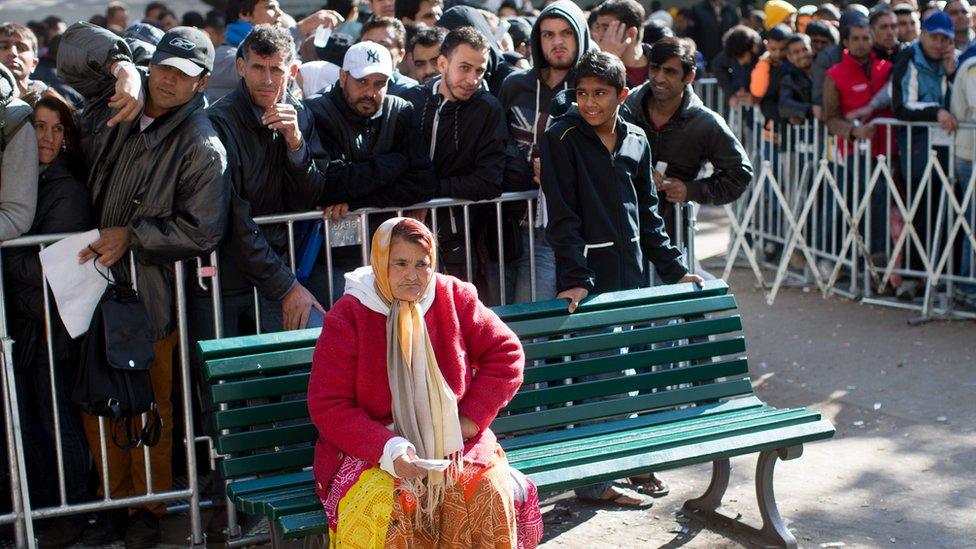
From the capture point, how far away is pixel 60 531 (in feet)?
18.4

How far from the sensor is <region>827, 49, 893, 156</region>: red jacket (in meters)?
10.3

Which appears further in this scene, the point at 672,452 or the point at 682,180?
the point at 682,180

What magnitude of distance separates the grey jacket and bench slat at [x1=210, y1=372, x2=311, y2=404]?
107 cm

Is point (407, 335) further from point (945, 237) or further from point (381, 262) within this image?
point (945, 237)

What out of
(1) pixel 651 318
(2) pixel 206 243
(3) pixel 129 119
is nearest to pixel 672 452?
(1) pixel 651 318

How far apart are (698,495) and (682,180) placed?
1.54 m

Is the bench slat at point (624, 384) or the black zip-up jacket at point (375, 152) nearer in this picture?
the bench slat at point (624, 384)

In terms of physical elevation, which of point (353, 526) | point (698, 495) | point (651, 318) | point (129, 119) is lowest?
point (698, 495)

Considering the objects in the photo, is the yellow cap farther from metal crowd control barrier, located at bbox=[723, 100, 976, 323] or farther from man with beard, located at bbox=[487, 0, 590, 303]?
man with beard, located at bbox=[487, 0, 590, 303]

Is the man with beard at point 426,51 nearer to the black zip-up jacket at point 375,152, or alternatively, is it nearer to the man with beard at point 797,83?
the black zip-up jacket at point 375,152

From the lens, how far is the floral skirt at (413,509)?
444cm

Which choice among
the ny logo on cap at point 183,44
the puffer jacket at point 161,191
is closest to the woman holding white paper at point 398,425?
the puffer jacket at point 161,191

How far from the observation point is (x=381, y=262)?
4.63 metres

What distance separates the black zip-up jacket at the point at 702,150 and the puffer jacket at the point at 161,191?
229 centimetres
